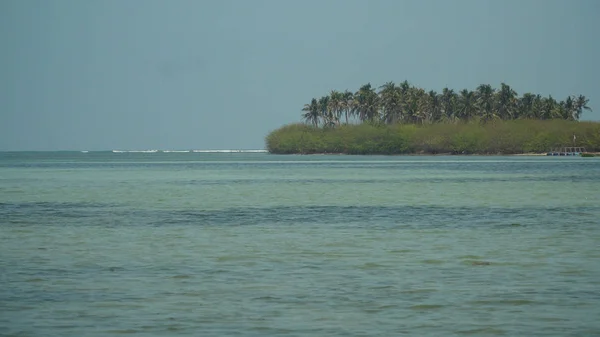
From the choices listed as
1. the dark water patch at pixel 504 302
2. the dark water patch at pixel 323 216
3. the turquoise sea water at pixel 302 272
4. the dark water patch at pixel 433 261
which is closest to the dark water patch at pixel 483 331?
the turquoise sea water at pixel 302 272

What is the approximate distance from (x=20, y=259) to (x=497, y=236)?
14278 mm

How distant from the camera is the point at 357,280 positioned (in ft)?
67.1

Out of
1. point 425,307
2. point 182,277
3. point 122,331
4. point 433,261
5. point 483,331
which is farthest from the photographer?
point 433,261

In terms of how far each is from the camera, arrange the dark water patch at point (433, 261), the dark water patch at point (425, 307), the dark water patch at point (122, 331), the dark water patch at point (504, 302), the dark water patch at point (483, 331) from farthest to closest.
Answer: the dark water patch at point (433, 261), the dark water patch at point (504, 302), the dark water patch at point (425, 307), the dark water patch at point (122, 331), the dark water patch at point (483, 331)

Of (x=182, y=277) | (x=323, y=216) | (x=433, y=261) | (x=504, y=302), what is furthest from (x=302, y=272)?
(x=323, y=216)

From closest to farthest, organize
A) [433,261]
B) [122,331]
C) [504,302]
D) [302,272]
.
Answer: [122,331], [504,302], [302,272], [433,261]

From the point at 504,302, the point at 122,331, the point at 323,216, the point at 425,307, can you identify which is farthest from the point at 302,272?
the point at 323,216

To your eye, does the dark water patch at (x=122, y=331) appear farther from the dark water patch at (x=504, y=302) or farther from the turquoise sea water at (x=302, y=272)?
the dark water patch at (x=504, y=302)

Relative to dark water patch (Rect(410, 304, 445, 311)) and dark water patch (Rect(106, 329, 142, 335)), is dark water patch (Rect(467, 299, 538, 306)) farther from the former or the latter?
dark water patch (Rect(106, 329, 142, 335))

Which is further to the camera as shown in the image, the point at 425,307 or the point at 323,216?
the point at 323,216

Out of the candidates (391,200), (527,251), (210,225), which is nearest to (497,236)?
(527,251)

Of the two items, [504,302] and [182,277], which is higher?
[182,277]

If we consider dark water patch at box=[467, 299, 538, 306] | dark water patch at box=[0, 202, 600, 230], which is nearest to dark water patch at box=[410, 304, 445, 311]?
dark water patch at box=[467, 299, 538, 306]

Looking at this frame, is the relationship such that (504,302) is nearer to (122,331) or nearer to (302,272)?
(302,272)
